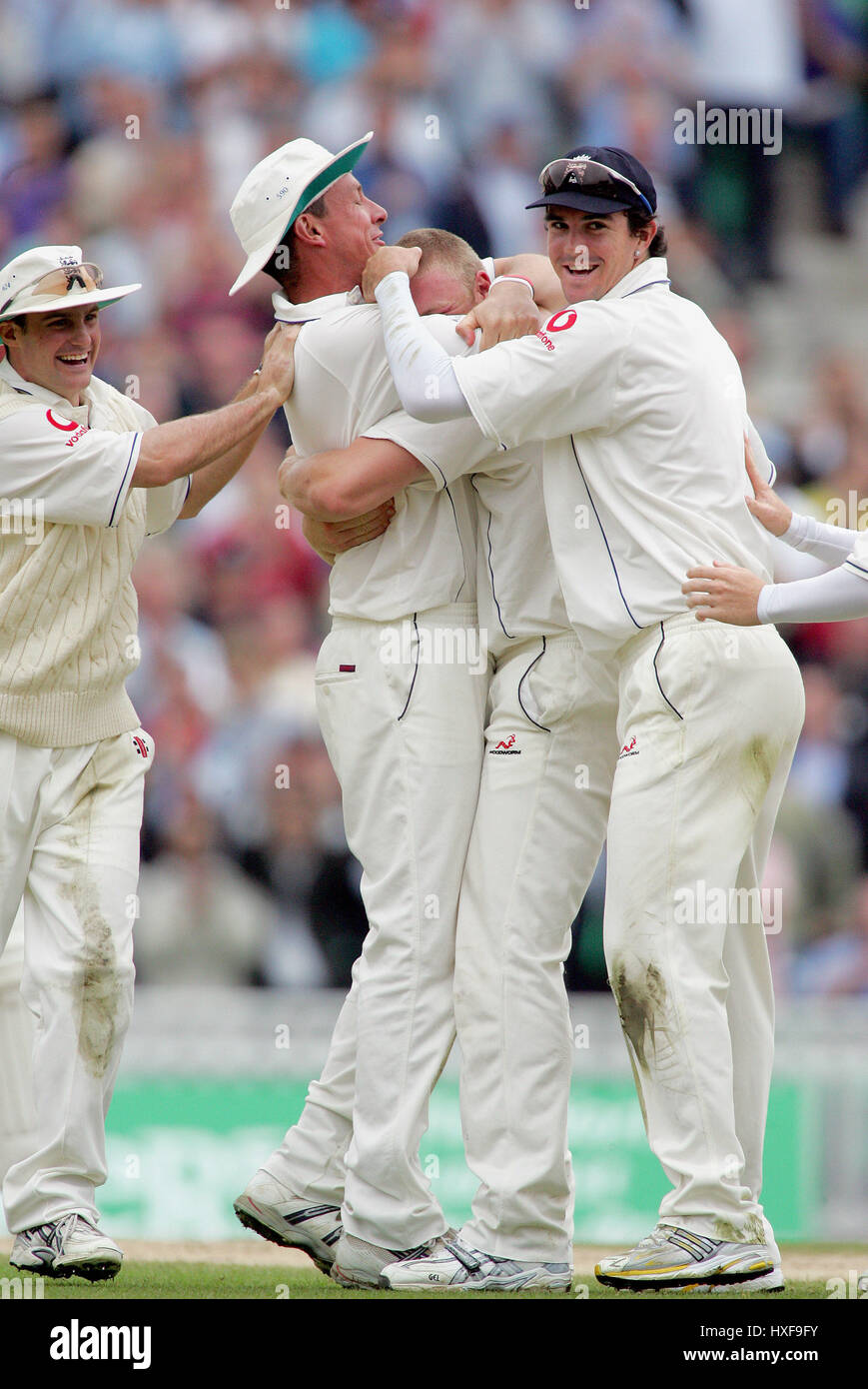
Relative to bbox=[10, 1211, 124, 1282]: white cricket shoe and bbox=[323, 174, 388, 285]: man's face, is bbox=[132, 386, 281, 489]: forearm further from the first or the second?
bbox=[10, 1211, 124, 1282]: white cricket shoe

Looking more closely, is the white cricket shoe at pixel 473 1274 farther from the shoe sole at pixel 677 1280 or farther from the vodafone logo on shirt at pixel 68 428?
the vodafone logo on shirt at pixel 68 428

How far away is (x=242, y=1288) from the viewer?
14.3ft

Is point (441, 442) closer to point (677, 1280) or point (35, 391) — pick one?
point (35, 391)

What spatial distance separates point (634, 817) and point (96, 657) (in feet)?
4.63

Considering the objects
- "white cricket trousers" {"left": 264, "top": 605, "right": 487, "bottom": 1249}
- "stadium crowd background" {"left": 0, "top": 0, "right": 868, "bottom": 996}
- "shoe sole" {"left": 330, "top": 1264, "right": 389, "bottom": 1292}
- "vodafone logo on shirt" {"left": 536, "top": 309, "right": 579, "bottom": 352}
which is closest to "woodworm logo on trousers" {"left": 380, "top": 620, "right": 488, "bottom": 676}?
"white cricket trousers" {"left": 264, "top": 605, "right": 487, "bottom": 1249}

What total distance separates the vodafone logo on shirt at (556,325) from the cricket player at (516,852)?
368 mm

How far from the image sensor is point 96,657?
14.7ft

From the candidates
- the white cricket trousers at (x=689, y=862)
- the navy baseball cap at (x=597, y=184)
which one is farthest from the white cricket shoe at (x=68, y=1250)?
the navy baseball cap at (x=597, y=184)

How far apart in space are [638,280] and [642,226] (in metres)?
0.14

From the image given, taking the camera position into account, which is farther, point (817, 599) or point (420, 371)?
point (420, 371)

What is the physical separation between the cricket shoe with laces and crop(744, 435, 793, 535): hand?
60.2 inches

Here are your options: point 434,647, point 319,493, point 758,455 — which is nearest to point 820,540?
point 758,455

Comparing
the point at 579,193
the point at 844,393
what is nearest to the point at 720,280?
the point at 844,393
